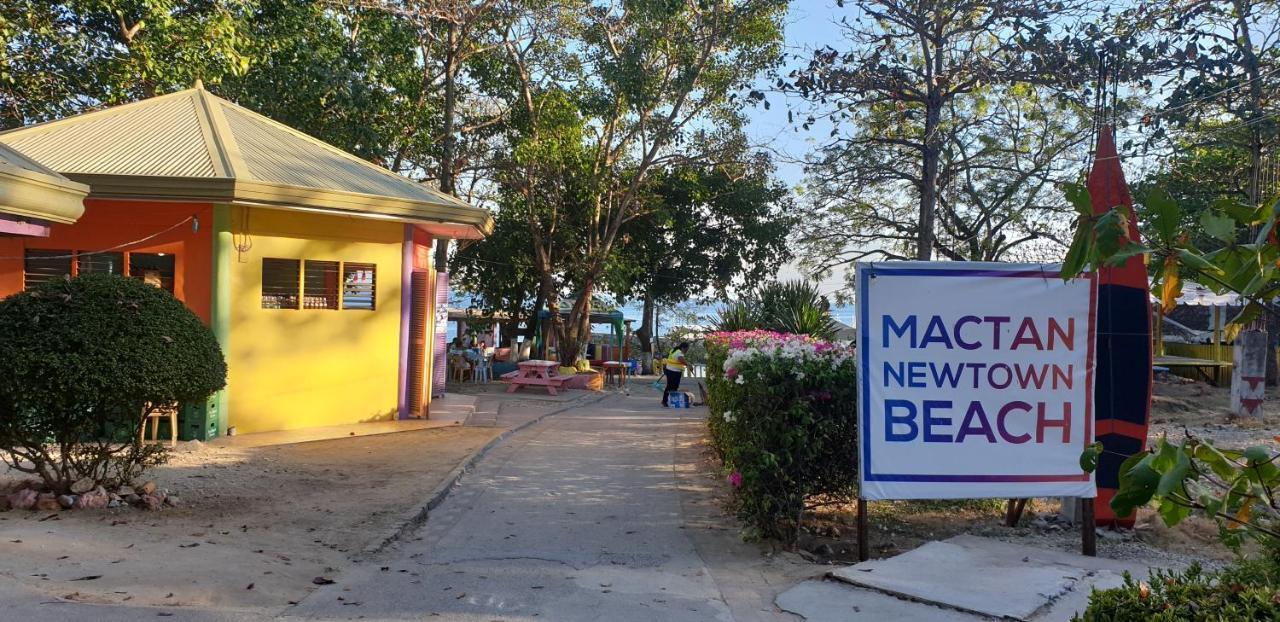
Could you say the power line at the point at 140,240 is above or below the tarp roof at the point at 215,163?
below

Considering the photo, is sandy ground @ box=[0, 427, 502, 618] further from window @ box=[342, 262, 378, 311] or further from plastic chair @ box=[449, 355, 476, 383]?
plastic chair @ box=[449, 355, 476, 383]

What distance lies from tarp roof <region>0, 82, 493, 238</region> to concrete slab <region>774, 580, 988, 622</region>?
8.34m

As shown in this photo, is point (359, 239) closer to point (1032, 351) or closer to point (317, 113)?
point (317, 113)

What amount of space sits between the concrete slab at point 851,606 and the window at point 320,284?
8.92 metres

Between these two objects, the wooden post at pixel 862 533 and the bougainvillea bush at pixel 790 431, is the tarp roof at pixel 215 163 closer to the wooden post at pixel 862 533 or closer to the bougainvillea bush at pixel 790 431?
the bougainvillea bush at pixel 790 431

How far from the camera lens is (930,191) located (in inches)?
543

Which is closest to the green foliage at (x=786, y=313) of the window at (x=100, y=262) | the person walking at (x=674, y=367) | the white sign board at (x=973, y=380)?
Answer: the person walking at (x=674, y=367)

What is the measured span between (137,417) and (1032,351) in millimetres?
6738

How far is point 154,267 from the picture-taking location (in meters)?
12.1

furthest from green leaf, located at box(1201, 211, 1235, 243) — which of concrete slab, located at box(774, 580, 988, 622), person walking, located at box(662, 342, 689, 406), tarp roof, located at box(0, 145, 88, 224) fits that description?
person walking, located at box(662, 342, 689, 406)

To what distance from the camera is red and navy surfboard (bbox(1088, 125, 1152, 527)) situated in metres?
6.40

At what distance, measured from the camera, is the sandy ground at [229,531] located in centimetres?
498

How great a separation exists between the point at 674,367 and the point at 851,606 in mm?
14278

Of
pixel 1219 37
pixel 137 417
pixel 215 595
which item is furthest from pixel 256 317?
pixel 1219 37
